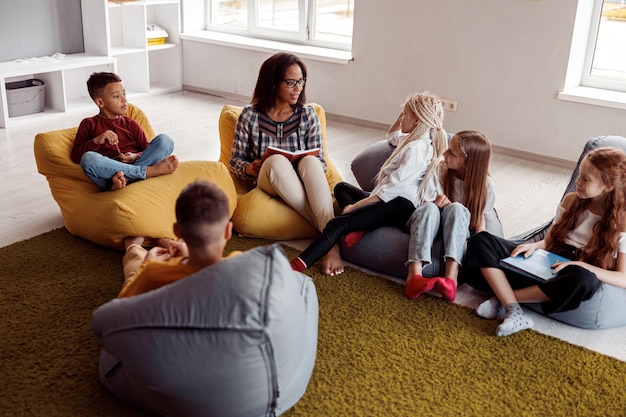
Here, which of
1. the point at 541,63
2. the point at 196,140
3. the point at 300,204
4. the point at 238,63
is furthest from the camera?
the point at 238,63

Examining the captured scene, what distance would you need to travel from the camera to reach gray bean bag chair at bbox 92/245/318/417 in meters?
2.00

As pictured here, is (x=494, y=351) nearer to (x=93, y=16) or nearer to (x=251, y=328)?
(x=251, y=328)

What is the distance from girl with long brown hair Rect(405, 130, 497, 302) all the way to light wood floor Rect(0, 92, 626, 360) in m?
0.21

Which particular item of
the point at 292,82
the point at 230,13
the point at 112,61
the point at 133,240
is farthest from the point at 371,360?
the point at 230,13

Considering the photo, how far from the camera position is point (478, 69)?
522 centimetres

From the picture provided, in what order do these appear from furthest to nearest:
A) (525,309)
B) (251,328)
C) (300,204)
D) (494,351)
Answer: (300,204), (525,309), (494,351), (251,328)

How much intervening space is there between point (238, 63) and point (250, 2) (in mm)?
635

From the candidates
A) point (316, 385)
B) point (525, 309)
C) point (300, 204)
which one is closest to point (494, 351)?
point (525, 309)

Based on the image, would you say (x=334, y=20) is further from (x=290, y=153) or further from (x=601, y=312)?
(x=601, y=312)

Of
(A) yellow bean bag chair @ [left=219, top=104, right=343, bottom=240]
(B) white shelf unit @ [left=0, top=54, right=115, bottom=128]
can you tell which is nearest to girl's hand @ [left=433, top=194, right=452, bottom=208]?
(A) yellow bean bag chair @ [left=219, top=104, right=343, bottom=240]

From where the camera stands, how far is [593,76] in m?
5.13

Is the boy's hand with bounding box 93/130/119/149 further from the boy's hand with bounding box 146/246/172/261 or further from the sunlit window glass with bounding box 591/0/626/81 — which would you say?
the sunlit window glass with bounding box 591/0/626/81

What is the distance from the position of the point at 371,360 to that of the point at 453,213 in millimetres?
879

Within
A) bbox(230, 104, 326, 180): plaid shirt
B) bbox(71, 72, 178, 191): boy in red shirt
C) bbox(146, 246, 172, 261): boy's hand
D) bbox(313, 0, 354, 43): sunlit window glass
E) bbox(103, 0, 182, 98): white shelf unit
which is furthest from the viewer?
bbox(103, 0, 182, 98): white shelf unit
